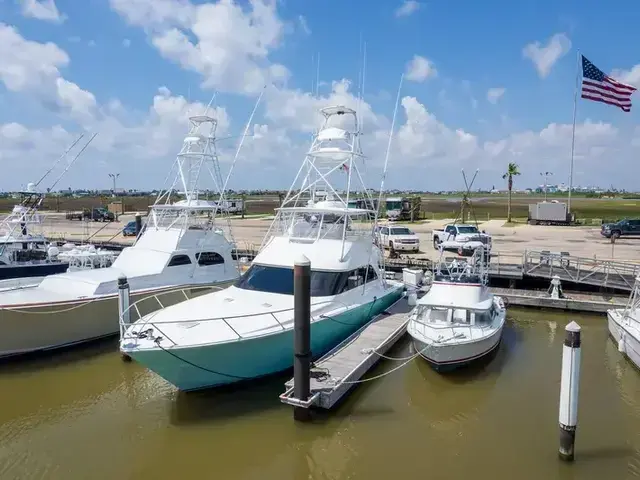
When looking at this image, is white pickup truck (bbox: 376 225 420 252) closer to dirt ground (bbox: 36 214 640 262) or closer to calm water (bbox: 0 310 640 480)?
dirt ground (bbox: 36 214 640 262)

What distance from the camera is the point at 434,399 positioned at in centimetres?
1059

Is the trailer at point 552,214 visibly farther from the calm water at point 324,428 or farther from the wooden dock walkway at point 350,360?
the calm water at point 324,428

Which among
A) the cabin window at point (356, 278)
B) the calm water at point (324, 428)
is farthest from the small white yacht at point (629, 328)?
the cabin window at point (356, 278)

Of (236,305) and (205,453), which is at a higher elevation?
(236,305)

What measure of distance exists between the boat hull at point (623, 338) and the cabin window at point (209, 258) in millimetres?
12552

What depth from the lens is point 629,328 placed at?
481 inches

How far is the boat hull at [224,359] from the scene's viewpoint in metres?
9.38

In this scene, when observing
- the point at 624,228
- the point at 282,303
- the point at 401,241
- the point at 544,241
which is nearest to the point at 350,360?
the point at 282,303

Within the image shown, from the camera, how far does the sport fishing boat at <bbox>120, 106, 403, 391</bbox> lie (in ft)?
31.8

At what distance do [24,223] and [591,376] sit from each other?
67.5 ft

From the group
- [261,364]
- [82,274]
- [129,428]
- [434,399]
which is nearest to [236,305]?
[261,364]

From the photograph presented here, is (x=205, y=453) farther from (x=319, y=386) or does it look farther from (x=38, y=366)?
(x=38, y=366)

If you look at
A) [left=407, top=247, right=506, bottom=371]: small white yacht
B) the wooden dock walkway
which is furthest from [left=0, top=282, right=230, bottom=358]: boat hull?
[left=407, top=247, right=506, bottom=371]: small white yacht

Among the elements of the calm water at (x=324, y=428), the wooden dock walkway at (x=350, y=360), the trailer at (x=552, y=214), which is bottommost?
the calm water at (x=324, y=428)
